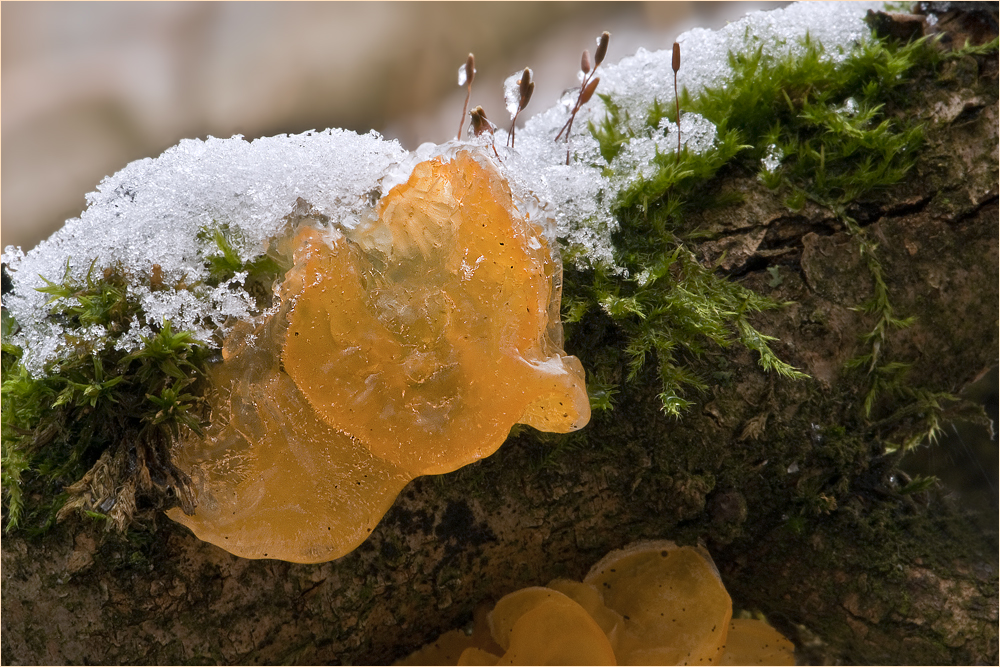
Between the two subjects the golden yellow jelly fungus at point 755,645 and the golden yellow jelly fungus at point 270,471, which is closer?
the golden yellow jelly fungus at point 270,471

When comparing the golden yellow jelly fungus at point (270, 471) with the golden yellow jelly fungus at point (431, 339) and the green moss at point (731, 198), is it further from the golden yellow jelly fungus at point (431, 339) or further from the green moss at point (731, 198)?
the green moss at point (731, 198)

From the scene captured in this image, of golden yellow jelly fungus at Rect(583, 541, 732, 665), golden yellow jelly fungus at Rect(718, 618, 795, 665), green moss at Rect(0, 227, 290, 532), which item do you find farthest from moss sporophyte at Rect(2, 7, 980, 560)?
golden yellow jelly fungus at Rect(718, 618, 795, 665)

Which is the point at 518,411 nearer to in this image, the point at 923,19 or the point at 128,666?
the point at 128,666

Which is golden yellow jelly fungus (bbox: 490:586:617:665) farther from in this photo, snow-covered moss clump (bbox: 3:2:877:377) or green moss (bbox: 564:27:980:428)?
snow-covered moss clump (bbox: 3:2:877:377)

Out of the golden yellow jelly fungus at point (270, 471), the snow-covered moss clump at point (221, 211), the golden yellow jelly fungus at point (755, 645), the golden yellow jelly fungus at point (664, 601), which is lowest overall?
the golden yellow jelly fungus at point (755, 645)

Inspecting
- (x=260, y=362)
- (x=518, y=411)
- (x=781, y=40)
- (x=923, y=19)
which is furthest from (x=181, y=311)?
(x=923, y=19)

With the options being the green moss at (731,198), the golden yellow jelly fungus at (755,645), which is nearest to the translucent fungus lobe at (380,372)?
the green moss at (731,198)

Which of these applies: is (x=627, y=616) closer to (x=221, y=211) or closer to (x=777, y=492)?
(x=777, y=492)
